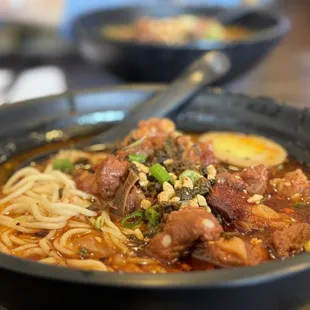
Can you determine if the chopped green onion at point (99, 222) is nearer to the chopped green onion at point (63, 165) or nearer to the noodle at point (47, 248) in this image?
the noodle at point (47, 248)

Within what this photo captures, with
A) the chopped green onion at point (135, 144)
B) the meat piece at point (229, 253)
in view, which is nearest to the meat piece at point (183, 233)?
the meat piece at point (229, 253)

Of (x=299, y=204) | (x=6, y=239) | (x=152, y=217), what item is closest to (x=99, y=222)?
(x=152, y=217)

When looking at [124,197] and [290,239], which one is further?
[124,197]

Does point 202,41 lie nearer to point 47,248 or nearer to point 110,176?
point 110,176

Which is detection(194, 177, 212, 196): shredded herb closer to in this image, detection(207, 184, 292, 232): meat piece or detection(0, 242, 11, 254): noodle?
detection(207, 184, 292, 232): meat piece

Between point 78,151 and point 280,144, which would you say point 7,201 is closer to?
point 78,151
